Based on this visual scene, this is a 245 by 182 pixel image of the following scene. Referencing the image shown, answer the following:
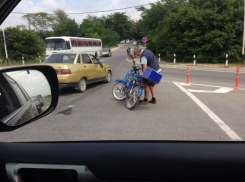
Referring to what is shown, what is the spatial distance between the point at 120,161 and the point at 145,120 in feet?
12.4

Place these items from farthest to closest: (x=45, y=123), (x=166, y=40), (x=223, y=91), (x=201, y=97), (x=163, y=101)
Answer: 1. (x=166, y=40)
2. (x=223, y=91)
3. (x=201, y=97)
4. (x=163, y=101)
5. (x=45, y=123)

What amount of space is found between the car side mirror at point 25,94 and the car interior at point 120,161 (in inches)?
2.2

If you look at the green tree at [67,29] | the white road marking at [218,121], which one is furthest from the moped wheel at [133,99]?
the green tree at [67,29]

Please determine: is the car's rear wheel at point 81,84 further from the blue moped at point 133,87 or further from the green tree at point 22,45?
the green tree at point 22,45

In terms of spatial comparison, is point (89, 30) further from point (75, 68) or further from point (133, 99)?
point (133, 99)

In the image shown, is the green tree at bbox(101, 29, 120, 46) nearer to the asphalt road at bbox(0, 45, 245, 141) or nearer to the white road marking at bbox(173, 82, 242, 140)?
the asphalt road at bbox(0, 45, 245, 141)

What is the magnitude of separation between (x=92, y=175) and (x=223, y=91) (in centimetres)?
845

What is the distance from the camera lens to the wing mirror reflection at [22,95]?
171 centimetres

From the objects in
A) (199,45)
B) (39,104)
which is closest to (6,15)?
(39,104)

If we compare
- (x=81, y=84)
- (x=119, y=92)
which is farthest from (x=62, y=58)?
(x=119, y=92)

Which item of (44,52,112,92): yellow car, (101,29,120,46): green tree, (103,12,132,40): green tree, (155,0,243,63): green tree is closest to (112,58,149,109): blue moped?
(44,52,112,92): yellow car

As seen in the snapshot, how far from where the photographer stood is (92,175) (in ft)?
6.02

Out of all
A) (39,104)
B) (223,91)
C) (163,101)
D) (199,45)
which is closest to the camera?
(39,104)

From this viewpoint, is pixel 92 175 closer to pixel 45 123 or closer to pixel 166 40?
pixel 45 123
